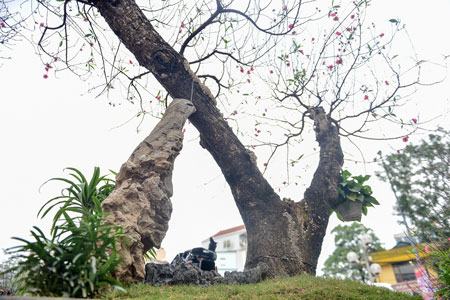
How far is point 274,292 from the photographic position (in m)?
2.49

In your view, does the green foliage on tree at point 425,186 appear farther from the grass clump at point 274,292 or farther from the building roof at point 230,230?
the building roof at point 230,230

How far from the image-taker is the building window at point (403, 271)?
18156mm

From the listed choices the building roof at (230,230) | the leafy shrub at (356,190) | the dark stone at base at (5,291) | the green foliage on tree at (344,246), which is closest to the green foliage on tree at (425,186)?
the leafy shrub at (356,190)

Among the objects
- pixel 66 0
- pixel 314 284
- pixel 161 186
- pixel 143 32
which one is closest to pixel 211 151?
pixel 161 186

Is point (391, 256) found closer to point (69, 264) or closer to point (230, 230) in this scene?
point (230, 230)

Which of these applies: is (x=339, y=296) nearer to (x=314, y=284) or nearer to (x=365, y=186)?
(x=314, y=284)

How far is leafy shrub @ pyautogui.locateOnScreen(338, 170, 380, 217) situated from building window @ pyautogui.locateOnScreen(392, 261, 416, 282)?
17101mm

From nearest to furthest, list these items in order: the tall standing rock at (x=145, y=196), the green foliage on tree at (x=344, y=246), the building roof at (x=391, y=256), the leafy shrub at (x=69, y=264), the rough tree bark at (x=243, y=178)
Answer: the leafy shrub at (x=69, y=264) < the tall standing rock at (x=145, y=196) < the rough tree bark at (x=243, y=178) < the building roof at (x=391, y=256) < the green foliage on tree at (x=344, y=246)

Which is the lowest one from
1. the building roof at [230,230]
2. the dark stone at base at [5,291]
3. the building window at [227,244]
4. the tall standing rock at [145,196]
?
the dark stone at base at [5,291]

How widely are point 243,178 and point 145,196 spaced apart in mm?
1379

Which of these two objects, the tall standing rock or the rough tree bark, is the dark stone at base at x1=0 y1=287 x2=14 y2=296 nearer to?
the tall standing rock

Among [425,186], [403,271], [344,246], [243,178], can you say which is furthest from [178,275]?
[344,246]

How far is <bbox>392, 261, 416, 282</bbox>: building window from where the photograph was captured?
18156 mm

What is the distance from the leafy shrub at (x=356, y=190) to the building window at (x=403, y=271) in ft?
56.1
